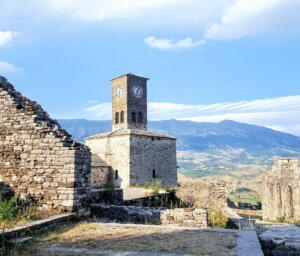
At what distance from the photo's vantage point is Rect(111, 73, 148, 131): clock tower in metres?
44.6

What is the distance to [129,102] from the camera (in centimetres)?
4459

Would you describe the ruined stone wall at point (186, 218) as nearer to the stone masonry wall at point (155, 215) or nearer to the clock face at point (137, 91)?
the stone masonry wall at point (155, 215)

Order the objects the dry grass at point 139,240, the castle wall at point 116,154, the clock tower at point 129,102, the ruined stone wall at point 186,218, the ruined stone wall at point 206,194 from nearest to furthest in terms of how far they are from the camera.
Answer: the dry grass at point 139,240 < the ruined stone wall at point 186,218 < the ruined stone wall at point 206,194 < the castle wall at point 116,154 < the clock tower at point 129,102

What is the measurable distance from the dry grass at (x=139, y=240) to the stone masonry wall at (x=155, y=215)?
2.20m

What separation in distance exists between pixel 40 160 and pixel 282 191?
2608 cm

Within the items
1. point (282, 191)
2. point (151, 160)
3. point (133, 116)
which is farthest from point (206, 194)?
point (133, 116)

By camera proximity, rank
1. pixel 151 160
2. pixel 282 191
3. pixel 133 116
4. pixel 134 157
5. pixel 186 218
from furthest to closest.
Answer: pixel 133 116 < pixel 151 160 < pixel 134 157 < pixel 282 191 < pixel 186 218

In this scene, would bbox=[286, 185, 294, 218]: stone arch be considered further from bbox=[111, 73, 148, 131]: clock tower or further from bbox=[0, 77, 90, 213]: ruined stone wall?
bbox=[0, 77, 90, 213]: ruined stone wall

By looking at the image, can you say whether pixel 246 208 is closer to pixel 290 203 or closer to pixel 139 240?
pixel 290 203

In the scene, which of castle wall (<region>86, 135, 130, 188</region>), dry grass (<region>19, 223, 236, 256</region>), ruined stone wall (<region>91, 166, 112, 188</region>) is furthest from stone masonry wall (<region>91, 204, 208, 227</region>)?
ruined stone wall (<region>91, 166, 112, 188</region>)

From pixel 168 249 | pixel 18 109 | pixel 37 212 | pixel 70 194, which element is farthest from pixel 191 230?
pixel 18 109

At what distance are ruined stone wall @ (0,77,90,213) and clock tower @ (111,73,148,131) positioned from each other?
1293 inches

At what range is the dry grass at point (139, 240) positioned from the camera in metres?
6.69

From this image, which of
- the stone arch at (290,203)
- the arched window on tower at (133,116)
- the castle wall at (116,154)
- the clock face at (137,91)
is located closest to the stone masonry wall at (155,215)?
the stone arch at (290,203)
